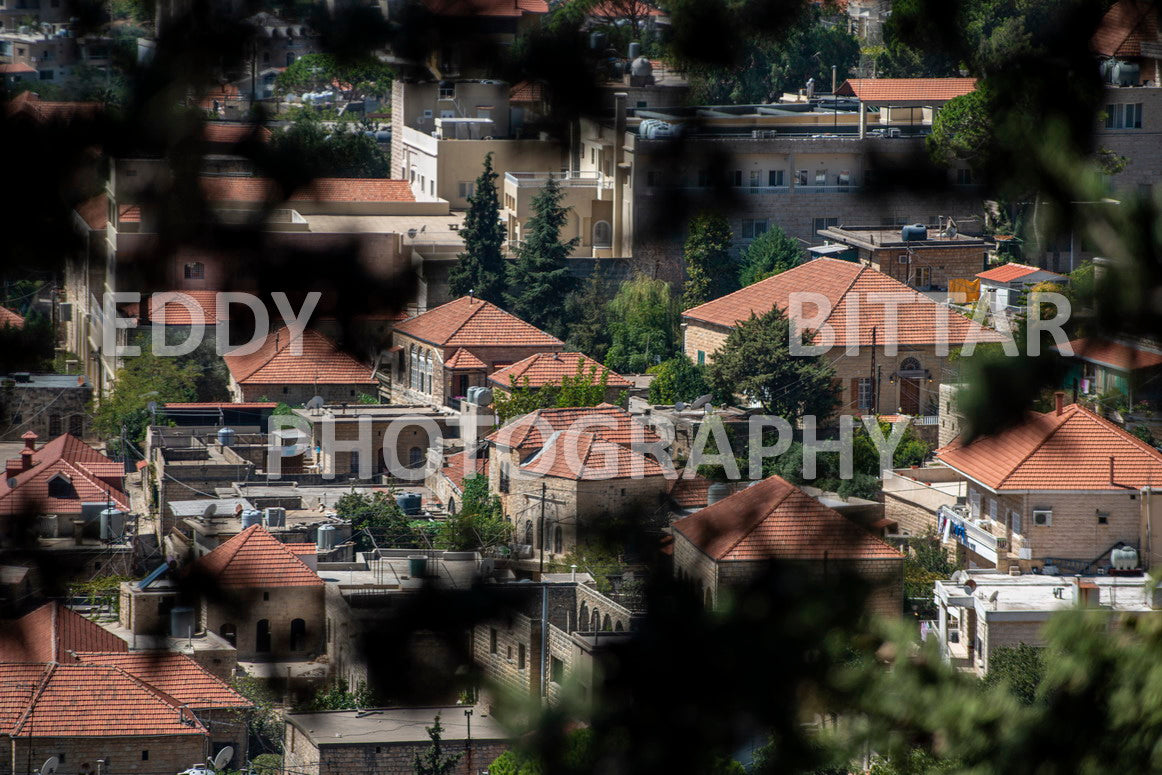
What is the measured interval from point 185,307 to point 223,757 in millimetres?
12589

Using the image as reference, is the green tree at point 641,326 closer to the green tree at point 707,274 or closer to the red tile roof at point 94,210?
the green tree at point 707,274

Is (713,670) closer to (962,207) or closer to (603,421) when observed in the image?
(962,207)

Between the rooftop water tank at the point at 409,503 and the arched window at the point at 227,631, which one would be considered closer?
the arched window at the point at 227,631

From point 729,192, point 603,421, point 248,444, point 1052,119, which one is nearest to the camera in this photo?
point 729,192

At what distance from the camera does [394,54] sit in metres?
2.71

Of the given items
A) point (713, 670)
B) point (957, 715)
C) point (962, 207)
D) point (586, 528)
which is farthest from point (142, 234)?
point (957, 715)

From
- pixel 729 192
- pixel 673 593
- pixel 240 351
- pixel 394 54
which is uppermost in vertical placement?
pixel 394 54

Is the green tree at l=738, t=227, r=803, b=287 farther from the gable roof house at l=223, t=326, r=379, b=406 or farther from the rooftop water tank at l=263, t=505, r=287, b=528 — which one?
the rooftop water tank at l=263, t=505, r=287, b=528

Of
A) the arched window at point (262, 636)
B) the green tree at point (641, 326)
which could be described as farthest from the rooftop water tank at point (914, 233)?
the arched window at point (262, 636)

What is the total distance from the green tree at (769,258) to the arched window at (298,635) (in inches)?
1020

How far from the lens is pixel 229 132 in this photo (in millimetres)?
2691

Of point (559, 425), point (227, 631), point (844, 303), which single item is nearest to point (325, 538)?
point (559, 425)

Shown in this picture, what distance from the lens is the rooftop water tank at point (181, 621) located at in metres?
2.83

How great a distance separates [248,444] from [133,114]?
70.7 feet
